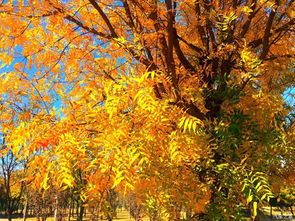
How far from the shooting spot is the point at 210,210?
279cm

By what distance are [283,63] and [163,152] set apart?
387cm

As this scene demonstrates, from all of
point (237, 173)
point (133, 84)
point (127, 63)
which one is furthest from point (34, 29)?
point (237, 173)

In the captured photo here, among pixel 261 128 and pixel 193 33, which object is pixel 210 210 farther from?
pixel 193 33

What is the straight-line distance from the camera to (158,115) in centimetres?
199

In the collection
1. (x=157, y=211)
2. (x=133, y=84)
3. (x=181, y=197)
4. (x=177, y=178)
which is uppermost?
(x=133, y=84)

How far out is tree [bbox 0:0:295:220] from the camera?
2.01m

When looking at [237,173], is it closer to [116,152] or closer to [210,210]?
[210,210]

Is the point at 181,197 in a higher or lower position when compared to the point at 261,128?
lower

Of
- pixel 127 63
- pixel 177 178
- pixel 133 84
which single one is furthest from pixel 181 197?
pixel 127 63

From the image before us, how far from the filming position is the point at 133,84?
2.08 metres

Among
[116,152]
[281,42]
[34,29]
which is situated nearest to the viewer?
[116,152]

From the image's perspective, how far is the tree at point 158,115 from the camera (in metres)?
2.01

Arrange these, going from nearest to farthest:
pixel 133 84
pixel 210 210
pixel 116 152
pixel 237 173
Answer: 1. pixel 116 152
2. pixel 133 84
3. pixel 237 173
4. pixel 210 210

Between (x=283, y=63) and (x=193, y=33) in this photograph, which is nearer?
(x=193, y=33)
